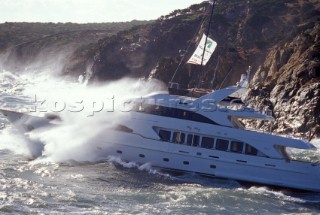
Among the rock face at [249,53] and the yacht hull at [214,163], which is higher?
the rock face at [249,53]

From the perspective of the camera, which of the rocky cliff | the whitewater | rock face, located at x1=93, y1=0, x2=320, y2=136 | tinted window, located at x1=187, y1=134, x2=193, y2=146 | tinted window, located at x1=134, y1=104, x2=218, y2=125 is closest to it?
the whitewater

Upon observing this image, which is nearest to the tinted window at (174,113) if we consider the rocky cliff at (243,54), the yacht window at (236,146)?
the yacht window at (236,146)

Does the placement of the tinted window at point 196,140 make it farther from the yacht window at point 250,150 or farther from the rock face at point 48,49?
the rock face at point 48,49

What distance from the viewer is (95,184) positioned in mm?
19312

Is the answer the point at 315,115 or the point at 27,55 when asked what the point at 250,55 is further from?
the point at 27,55

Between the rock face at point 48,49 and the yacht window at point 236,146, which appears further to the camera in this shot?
the rock face at point 48,49

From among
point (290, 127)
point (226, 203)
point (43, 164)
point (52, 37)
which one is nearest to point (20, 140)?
point (43, 164)

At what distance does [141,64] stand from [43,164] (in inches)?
1854

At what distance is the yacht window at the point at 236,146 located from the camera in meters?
21.7

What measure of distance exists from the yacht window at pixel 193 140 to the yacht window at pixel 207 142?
21cm

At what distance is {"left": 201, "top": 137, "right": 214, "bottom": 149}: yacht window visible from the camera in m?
21.7

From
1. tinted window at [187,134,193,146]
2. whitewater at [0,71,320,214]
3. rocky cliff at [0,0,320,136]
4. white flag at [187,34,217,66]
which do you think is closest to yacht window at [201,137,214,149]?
tinted window at [187,134,193,146]

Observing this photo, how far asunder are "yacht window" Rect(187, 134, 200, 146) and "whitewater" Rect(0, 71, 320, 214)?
1264 mm

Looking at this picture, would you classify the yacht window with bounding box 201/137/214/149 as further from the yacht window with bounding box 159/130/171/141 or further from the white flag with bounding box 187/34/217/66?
the white flag with bounding box 187/34/217/66
